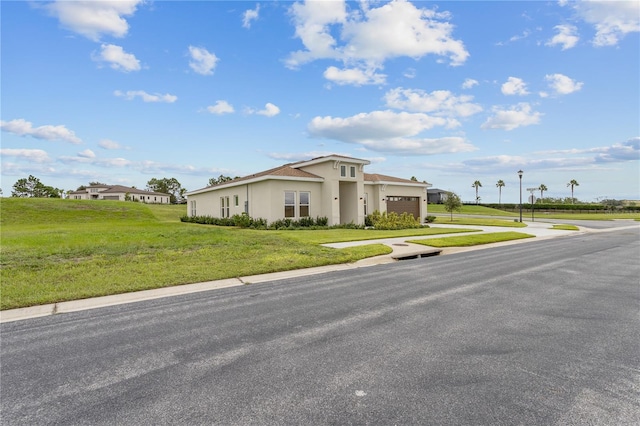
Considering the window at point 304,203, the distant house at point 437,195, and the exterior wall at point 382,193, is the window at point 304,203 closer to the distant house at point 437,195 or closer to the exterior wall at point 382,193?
the exterior wall at point 382,193

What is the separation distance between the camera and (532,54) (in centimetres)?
1683

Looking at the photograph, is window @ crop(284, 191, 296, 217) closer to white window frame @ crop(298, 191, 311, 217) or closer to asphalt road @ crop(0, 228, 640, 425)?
white window frame @ crop(298, 191, 311, 217)

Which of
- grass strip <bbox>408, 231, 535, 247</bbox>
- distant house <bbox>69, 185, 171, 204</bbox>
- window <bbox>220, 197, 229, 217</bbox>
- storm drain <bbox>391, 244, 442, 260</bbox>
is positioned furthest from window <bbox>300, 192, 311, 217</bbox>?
distant house <bbox>69, 185, 171, 204</bbox>

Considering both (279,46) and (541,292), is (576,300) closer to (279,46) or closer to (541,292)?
(541,292)

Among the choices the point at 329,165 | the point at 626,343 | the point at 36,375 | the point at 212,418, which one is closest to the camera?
the point at 212,418

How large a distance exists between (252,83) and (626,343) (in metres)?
21.9

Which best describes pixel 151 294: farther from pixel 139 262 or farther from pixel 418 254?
pixel 418 254

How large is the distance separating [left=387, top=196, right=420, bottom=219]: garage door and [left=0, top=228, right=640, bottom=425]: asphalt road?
24.0 m

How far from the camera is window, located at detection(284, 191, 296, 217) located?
2282 centimetres

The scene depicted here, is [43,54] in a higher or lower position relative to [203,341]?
higher

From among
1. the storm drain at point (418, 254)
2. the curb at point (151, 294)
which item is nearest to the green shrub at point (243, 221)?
the storm drain at point (418, 254)

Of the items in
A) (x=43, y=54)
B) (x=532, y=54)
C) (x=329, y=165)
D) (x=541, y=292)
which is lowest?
(x=541, y=292)

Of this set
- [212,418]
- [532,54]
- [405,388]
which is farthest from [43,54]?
[532,54]

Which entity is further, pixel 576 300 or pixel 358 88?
pixel 358 88
